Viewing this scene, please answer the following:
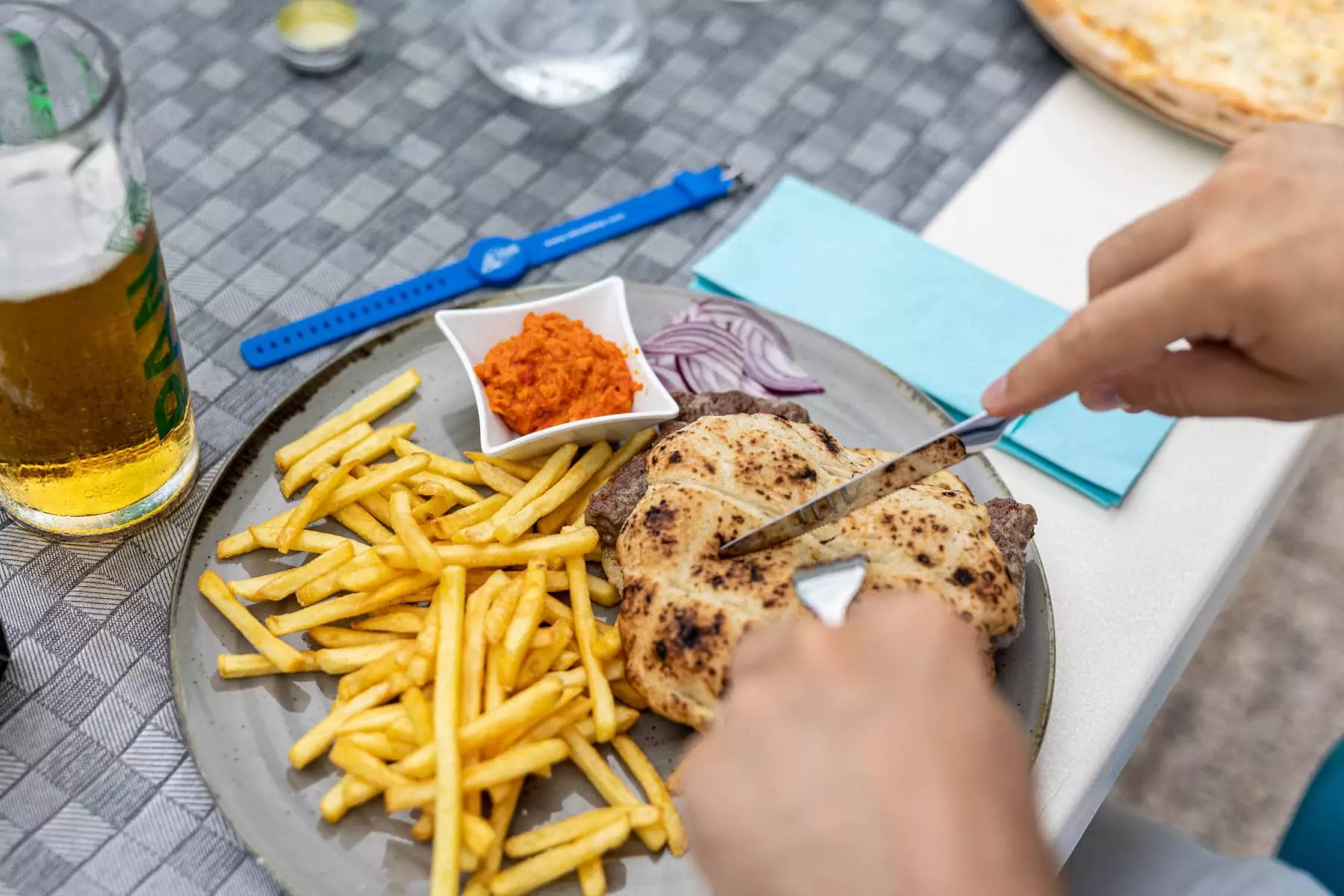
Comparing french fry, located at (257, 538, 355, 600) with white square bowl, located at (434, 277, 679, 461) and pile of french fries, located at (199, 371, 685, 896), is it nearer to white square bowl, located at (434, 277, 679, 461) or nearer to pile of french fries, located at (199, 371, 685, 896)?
pile of french fries, located at (199, 371, 685, 896)

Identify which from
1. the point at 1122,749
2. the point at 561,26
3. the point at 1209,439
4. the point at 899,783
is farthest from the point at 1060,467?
the point at 561,26

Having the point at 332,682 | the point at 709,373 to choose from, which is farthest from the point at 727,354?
the point at 332,682

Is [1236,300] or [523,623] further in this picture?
[523,623]

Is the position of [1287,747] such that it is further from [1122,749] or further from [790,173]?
[790,173]

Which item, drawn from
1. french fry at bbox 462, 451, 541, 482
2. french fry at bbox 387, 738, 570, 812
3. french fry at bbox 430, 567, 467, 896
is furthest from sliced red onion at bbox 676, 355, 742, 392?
french fry at bbox 387, 738, 570, 812

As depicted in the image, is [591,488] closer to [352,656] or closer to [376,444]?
[376,444]

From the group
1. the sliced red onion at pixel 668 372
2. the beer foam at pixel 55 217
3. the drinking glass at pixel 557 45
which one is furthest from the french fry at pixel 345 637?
the drinking glass at pixel 557 45
